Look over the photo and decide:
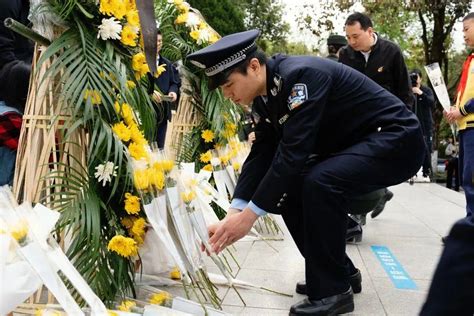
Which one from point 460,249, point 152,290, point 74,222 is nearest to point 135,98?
point 74,222

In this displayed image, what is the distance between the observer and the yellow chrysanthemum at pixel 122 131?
234 cm

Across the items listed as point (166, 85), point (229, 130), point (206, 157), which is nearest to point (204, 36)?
point (166, 85)

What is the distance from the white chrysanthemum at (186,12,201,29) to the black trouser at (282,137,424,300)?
6.88ft

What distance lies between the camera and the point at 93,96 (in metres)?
2.29

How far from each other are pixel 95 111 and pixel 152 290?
902 millimetres

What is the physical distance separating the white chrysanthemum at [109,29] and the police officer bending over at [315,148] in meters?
0.37

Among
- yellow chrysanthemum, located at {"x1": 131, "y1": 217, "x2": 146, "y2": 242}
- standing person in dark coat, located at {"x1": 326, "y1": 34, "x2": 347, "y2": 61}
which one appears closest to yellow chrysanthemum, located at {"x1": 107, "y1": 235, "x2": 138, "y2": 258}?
yellow chrysanthemum, located at {"x1": 131, "y1": 217, "x2": 146, "y2": 242}

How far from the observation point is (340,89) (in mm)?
2467

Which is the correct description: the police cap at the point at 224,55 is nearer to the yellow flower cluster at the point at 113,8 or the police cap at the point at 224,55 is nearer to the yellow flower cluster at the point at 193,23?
the yellow flower cluster at the point at 113,8

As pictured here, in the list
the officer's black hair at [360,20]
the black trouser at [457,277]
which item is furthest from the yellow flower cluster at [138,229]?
the officer's black hair at [360,20]

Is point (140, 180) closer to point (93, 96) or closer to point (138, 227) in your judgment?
point (138, 227)

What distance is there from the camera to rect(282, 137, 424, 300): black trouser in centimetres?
237

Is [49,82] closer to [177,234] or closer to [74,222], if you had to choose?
[74,222]

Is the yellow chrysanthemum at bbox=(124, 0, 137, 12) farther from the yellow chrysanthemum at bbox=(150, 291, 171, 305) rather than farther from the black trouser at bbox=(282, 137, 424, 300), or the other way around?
the yellow chrysanthemum at bbox=(150, 291, 171, 305)
